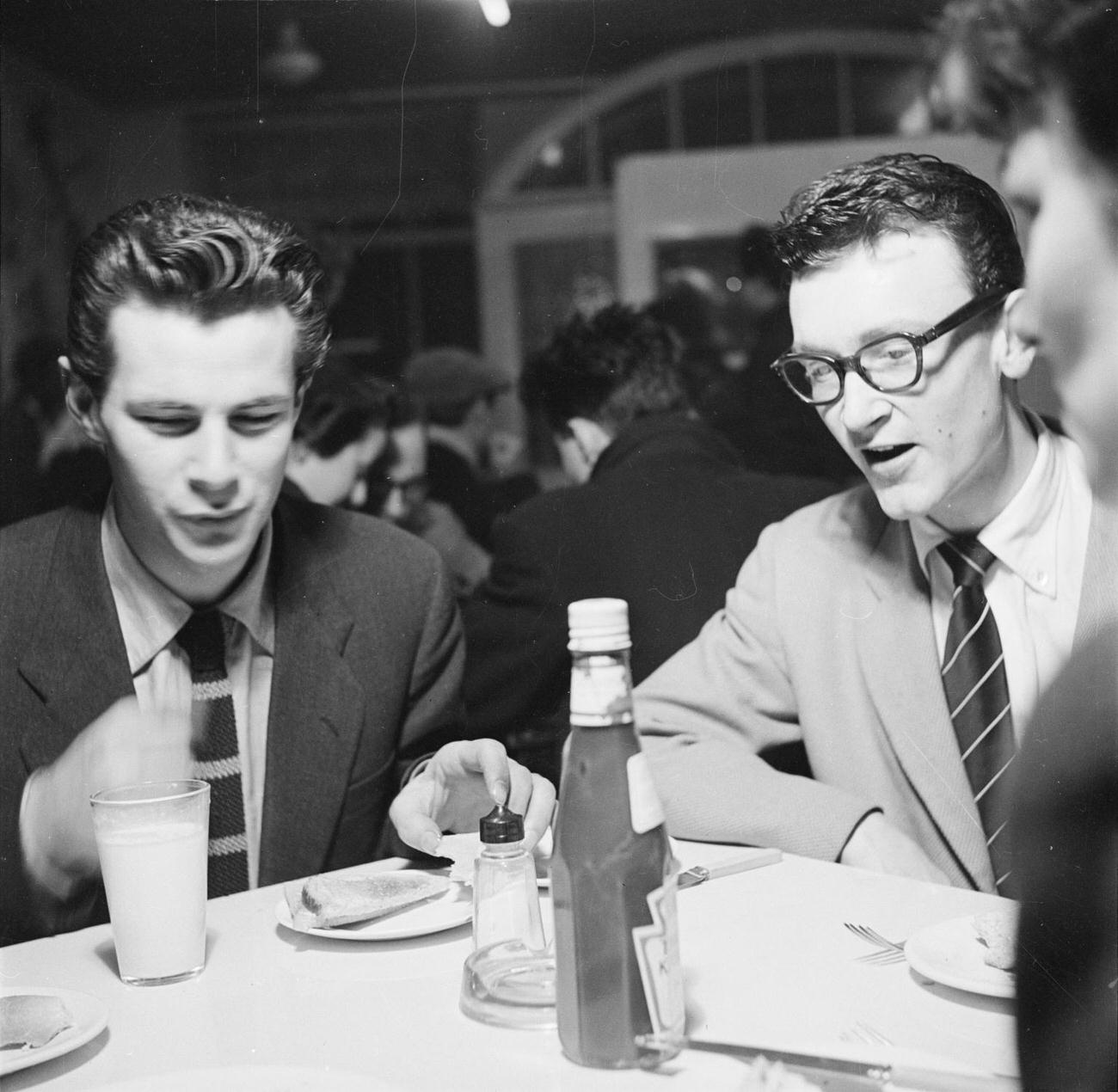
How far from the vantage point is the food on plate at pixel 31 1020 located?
887 mm

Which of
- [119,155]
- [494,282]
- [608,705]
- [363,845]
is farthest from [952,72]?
[494,282]

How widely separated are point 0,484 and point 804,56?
1302mm

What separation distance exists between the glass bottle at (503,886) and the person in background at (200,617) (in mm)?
360

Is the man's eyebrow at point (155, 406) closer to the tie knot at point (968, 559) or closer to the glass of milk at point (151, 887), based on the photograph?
the glass of milk at point (151, 887)

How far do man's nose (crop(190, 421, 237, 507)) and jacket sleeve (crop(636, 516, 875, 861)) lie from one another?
611mm

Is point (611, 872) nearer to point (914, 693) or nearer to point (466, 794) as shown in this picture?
point (466, 794)

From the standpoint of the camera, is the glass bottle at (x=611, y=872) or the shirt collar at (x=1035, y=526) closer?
the glass bottle at (x=611, y=872)

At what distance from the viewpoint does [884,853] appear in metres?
1.37

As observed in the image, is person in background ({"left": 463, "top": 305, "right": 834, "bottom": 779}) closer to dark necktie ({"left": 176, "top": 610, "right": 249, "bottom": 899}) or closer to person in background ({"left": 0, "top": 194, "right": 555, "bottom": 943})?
person in background ({"left": 0, "top": 194, "right": 555, "bottom": 943})

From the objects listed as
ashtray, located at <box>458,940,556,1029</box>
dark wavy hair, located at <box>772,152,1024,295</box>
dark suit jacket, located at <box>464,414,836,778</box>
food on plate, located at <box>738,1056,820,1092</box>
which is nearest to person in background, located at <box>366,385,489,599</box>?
dark suit jacket, located at <box>464,414,836,778</box>

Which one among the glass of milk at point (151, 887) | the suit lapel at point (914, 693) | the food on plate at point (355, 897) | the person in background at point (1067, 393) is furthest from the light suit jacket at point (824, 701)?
the glass of milk at point (151, 887)

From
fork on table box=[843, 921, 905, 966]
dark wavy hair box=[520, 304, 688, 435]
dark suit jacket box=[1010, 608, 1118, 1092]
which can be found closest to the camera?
dark suit jacket box=[1010, 608, 1118, 1092]

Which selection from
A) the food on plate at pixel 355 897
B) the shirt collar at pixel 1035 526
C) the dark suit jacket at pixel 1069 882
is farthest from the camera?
the shirt collar at pixel 1035 526

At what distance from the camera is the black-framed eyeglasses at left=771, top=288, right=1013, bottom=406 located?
4.67 ft
